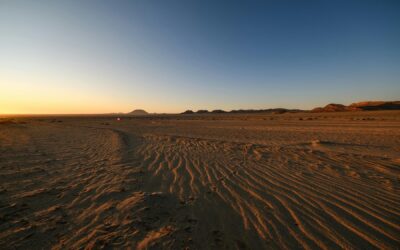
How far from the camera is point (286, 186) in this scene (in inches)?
171

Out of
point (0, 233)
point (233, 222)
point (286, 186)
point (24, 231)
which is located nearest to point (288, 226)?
point (233, 222)

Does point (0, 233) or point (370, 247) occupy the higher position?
point (0, 233)

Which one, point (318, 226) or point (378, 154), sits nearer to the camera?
point (318, 226)

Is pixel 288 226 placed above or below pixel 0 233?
below

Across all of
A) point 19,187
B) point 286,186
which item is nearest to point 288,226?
point 286,186

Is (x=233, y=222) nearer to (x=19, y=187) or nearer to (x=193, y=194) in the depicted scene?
(x=193, y=194)

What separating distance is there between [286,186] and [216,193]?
1.63 m

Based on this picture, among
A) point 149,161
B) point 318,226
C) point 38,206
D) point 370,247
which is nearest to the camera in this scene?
point 370,247

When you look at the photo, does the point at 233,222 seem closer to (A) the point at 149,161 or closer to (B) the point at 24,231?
(B) the point at 24,231

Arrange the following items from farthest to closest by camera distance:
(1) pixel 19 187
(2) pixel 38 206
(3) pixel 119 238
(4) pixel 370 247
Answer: (1) pixel 19 187, (2) pixel 38 206, (3) pixel 119 238, (4) pixel 370 247

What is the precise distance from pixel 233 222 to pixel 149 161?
Answer: 14.8 feet

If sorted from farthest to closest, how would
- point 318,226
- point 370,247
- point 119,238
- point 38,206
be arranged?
point 38,206, point 318,226, point 119,238, point 370,247

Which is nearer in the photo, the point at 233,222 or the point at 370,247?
the point at 370,247

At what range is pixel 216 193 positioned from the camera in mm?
4066
